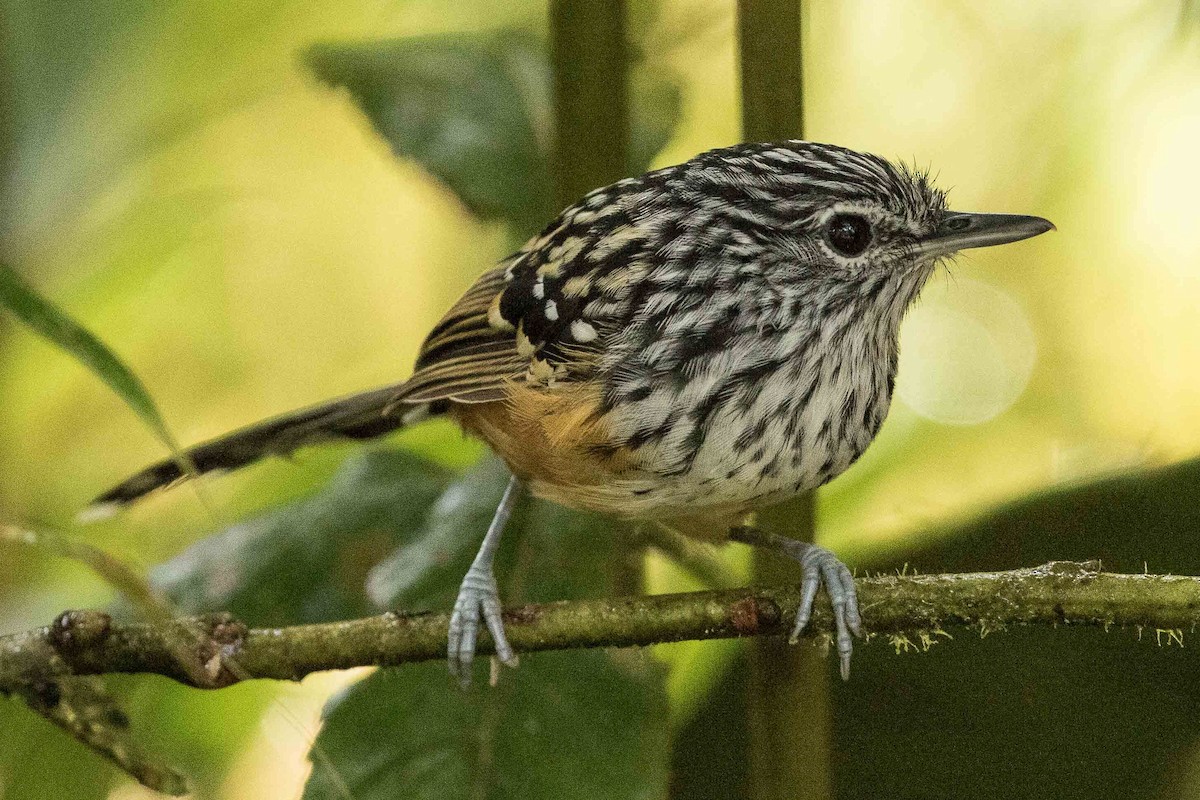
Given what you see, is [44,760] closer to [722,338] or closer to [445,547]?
[445,547]

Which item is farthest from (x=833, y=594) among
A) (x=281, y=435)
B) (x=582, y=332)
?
(x=281, y=435)

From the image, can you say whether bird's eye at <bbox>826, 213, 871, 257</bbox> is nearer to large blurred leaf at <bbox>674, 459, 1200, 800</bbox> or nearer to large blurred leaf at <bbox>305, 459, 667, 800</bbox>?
large blurred leaf at <bbox>674, 459, 1200, 800</bbox>

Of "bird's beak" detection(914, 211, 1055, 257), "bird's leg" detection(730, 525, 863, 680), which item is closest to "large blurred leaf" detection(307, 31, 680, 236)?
"bird's beak" detection(914, 211, 1055, 257)

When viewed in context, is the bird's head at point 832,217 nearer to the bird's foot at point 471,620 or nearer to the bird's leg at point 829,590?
the bird's leg at point 829,590

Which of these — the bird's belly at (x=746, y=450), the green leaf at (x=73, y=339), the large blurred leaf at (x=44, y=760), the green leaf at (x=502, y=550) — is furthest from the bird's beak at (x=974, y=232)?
the large blurred leaf at (x=44, y=760)

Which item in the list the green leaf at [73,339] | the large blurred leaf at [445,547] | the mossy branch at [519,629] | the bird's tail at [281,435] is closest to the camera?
the green leaf at [73,339]

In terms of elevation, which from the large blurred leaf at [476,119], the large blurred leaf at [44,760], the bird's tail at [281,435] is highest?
the large blurred leaf at [476,119]
